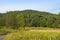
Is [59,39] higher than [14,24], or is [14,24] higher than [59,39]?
[59,39]

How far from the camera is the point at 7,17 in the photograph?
75.7 m

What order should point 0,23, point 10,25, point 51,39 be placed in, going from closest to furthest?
1. point 51,39
2. point 10,25
3. point 0,23

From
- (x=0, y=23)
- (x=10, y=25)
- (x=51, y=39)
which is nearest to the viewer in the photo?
(x=51, y=39)

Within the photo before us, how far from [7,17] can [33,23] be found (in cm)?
2165

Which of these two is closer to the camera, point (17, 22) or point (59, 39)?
point (59, 39)

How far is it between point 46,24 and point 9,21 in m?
22.4

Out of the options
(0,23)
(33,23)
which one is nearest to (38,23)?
(33,23)

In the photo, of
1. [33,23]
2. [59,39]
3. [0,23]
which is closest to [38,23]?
[33,23]

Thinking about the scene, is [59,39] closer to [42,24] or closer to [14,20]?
[14,20]

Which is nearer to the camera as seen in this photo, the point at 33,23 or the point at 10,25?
the point at 10,25

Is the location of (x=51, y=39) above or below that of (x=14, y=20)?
above

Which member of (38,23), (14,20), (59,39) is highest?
(59,39)

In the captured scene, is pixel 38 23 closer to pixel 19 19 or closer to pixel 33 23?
pixel 33 23

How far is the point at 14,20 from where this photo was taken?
2931 inches
